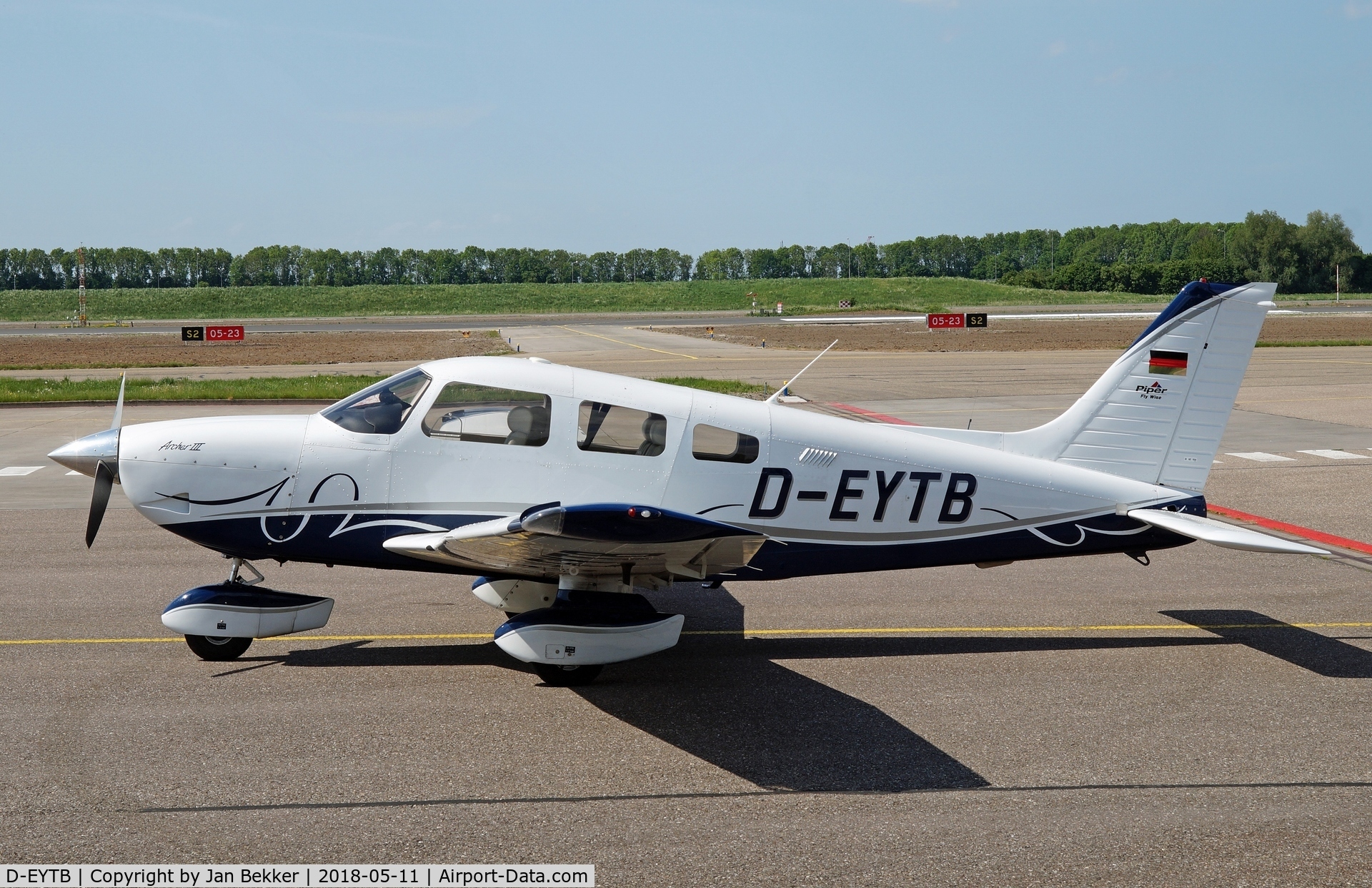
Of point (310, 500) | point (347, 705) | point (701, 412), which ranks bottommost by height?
point (347, 705)

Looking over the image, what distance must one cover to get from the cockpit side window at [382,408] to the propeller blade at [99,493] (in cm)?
158

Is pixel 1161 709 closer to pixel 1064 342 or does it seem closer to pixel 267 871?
pixel 267 871

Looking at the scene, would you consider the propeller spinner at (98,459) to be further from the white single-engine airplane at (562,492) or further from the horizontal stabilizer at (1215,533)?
the horizontal stabilizer at (1215,533)

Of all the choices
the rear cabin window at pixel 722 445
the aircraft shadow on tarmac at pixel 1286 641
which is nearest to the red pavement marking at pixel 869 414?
the aircraft shadow on tarmac at pixel 1286 641

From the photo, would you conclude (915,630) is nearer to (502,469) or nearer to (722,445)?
(722,445)

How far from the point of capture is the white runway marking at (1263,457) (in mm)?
17469

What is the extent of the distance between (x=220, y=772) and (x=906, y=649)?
16.7ft

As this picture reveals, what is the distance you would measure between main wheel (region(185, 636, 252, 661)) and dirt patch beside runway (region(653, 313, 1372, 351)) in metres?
39.7

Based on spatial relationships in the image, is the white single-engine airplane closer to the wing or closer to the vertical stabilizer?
the wing

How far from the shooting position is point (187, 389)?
27125mm

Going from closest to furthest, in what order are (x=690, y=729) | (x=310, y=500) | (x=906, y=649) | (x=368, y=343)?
(x=690, y=729), (x=310, y=500), (x=906, y=649), (x=368, y=343)

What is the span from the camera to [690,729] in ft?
22.1

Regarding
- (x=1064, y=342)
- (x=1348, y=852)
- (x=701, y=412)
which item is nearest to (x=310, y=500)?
(x=701, y=412)

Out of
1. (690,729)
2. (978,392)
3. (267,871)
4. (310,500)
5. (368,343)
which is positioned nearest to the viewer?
(267,871)
